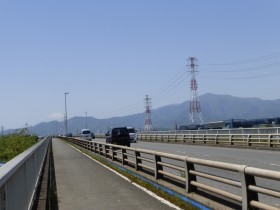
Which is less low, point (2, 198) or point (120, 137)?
point (120, 137)

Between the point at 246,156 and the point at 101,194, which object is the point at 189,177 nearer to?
the point at 101,194

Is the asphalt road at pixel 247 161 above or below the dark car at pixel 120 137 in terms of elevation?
below

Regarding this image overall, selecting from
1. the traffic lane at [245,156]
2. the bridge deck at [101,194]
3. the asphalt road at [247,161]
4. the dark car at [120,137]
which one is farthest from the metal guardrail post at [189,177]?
the dark car at [120,137]

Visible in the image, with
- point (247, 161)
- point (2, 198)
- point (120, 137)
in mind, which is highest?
point (120, 137)

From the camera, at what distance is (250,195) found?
8.05m

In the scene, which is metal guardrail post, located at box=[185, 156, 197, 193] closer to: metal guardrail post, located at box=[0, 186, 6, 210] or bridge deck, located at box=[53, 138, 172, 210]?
bridge deck, located at box=[53, 138, 172, 210]

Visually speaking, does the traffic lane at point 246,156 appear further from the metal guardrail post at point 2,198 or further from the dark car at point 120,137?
the dark car at point 120,137

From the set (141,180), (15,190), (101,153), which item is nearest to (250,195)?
(15,190)

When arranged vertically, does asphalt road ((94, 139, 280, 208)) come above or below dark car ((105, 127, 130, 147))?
below

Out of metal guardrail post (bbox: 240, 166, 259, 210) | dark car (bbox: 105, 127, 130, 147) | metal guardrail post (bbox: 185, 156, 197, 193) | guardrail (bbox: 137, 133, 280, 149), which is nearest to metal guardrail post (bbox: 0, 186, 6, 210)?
metal guardrail post (bbox: 240, 166, 259, 210)

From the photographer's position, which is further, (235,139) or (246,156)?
(235,139)

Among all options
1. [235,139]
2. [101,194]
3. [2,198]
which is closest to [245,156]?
[235,139]

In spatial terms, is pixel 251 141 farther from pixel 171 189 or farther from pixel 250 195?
pixel 250 195

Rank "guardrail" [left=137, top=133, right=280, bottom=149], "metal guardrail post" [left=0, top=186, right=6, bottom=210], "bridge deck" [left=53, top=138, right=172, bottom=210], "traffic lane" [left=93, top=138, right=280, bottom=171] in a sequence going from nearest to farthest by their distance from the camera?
"metal guardrail post" [left=0, top=186, right=6, bottom=210], "bridge deck" [left=53, top=138, right=172, bottom=210], "traffic lane" [left=93, top=138, right=280, bottom=171], "guardrail" [left=137, top=133, right=280, bottom=149]
